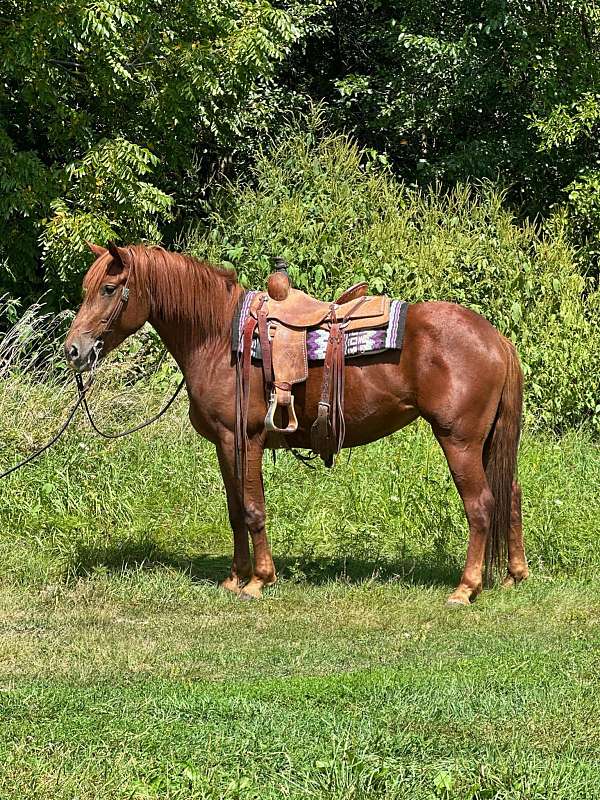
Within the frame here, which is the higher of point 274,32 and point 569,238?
point 274,32

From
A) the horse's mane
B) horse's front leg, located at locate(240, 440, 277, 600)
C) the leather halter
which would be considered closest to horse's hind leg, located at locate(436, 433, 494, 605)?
horse's front leg, located at locate(240, 440, 277, 600)

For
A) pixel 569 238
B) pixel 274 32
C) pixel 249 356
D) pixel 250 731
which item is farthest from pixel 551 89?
pixel 250 731

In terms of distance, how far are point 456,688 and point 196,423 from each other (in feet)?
8.79

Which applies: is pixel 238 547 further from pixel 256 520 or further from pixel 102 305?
pixel 102 305

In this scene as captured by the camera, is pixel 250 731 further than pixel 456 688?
No

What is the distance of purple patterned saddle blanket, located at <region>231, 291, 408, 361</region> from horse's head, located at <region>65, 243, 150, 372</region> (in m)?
0.66

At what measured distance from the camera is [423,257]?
1141cm

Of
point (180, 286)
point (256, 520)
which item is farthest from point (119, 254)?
point (256, 520)

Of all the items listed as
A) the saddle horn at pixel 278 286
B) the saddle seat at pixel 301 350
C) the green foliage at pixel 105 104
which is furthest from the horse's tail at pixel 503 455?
the green foliage at pixel 105 104

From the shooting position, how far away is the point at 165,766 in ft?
12.3

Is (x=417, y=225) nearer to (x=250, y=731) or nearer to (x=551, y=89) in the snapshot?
(x=551, y=89)

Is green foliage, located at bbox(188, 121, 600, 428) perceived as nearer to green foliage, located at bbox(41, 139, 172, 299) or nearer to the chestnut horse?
green foliage, located at bbox(41, 139, 172, 299)

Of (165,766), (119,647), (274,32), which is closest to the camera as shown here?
(165,766)

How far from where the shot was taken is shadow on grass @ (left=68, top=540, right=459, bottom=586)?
22.6ft
